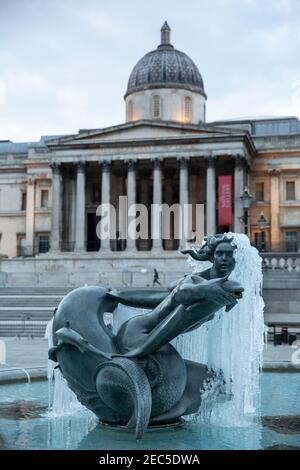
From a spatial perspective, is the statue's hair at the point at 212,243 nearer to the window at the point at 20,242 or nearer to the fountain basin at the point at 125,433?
the fountain basin at the point at 125,433

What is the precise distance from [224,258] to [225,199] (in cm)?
4392

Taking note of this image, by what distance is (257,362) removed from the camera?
10656 mm

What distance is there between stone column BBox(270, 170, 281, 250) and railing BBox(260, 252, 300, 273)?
21.4 metres

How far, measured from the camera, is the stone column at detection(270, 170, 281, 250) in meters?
58.3

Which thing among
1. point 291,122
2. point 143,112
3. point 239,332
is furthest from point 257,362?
point 291,122

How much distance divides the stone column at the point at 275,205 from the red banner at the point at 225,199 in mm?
7412

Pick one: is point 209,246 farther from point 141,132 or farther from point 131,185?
point 141,132

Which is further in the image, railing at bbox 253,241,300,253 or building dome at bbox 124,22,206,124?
building dome at bbox 124,22,206,124

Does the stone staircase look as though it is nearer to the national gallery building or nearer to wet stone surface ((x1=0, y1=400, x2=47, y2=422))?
the national gallery building

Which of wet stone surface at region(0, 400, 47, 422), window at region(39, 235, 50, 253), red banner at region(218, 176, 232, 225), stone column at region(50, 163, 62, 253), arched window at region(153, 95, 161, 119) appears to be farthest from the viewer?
window at region(39, 235, 50, 253)

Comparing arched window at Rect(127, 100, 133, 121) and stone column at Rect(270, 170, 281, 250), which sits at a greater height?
arched window at Rect(127, 100, 133, 121)

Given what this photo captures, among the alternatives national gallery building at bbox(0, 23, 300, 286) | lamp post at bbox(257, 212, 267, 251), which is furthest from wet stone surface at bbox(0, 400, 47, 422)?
national gallery building at bbox(0, 23, 300, 286)

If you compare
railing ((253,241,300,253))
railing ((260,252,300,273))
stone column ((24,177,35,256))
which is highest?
stone column ((24,177,35,256))

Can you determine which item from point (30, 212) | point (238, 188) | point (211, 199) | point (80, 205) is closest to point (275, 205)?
point (238, 188)
